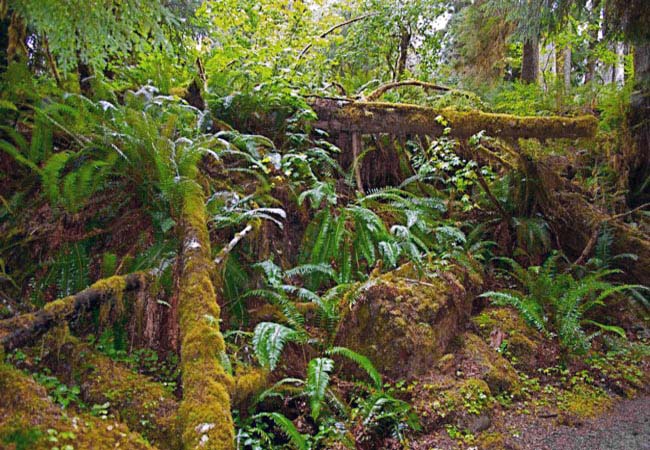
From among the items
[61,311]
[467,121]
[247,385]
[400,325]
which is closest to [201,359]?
[247,385]

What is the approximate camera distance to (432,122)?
6.54 metres

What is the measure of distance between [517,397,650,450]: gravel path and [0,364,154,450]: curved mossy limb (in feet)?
8.23

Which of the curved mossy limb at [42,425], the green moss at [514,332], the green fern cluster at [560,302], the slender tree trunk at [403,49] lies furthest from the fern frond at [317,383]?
the slender tree trunk at [403,49]

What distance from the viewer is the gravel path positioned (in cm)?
313

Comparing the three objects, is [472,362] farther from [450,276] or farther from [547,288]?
[547,288]

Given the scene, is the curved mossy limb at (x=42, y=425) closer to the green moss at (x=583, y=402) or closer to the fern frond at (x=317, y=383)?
the fern frond at (x=317, y=383)

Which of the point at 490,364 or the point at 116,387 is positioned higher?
the point at 116,387

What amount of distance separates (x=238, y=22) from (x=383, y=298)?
443 cm

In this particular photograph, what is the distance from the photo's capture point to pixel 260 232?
14.9 feet

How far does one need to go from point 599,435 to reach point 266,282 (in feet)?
8.91

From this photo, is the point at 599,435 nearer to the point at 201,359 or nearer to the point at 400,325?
the point at 400,325

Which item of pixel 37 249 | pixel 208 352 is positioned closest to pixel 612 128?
pixel 208 352

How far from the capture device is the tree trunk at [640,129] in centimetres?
688

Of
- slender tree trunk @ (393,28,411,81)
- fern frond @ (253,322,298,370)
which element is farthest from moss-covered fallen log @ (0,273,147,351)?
slender tree trunk @ (393,28,411,81)
